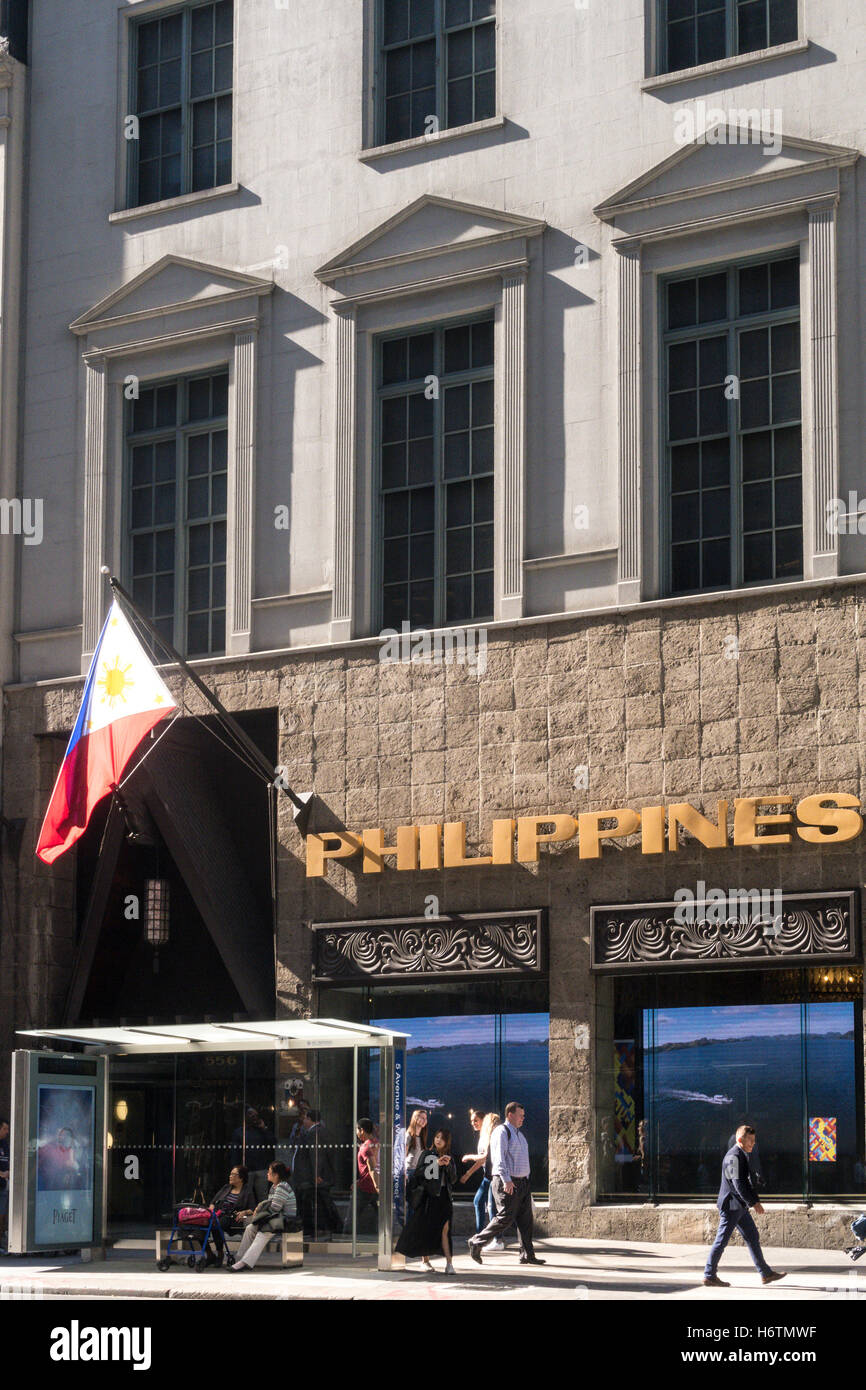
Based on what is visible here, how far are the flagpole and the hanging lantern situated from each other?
268 centimetres

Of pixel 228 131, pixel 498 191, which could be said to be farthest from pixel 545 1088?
pixel 228 131

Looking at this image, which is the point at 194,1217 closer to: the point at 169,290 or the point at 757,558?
the point at 757,558

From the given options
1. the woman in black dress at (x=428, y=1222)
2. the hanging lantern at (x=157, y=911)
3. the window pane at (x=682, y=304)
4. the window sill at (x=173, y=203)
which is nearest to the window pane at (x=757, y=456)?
the window pane at (x=682, y=304)

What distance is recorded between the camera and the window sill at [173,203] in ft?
98.0

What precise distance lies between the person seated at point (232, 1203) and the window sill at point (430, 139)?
1432 cm

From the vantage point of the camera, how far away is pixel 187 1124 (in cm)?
2327

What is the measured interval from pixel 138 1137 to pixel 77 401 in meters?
12.3

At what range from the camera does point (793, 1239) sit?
2333 centimetres

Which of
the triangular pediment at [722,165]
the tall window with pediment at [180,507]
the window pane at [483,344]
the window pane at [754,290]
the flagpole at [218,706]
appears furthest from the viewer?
the tall window with pediment at [180,507]

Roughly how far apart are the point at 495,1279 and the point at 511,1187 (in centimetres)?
157

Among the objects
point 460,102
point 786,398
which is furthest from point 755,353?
point 460,102

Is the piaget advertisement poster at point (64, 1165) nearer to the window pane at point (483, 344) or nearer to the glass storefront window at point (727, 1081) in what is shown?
the glass storefront window at point (727, 1081)

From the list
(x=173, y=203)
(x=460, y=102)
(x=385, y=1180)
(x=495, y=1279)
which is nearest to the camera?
(x=495, y=1279)

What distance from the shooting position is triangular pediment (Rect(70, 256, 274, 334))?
29.3 meters
